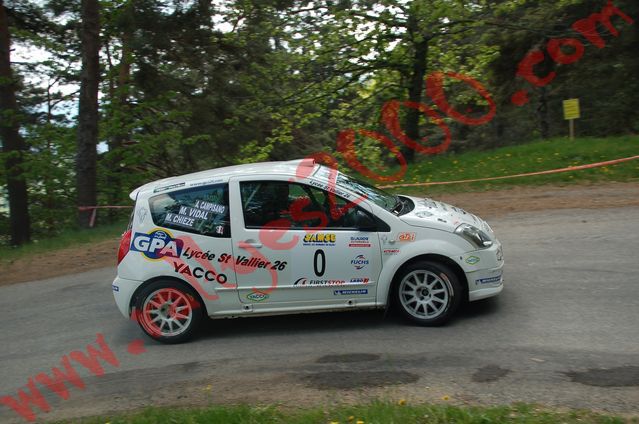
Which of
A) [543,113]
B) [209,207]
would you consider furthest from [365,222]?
[543,113]

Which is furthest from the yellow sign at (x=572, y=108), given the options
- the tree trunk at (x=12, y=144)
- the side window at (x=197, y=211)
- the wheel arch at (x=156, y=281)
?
the tree trunk at (x=12, y=144)

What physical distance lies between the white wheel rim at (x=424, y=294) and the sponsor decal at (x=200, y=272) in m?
1.88

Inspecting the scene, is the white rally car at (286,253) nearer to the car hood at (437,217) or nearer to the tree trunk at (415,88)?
the car hood at (437,217)

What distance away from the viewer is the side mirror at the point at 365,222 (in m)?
6.20

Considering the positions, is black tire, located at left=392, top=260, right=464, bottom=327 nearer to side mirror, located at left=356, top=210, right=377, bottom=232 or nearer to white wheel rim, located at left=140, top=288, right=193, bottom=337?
side mirror, located at left=356, top=210, right=377, bottom=232

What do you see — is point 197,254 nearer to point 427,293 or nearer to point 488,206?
point 427,293

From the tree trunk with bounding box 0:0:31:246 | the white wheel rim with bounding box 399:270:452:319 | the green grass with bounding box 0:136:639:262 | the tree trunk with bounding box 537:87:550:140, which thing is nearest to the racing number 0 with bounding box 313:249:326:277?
the white wheel rim with bounding box 399:270:452:319

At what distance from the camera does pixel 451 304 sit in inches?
241

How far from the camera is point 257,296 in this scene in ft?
21.0

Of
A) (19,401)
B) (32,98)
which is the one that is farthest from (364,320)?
(32,98)

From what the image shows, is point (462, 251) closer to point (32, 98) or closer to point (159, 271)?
point (159, 271)

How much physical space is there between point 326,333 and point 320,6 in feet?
50.2

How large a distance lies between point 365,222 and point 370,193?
625 mm

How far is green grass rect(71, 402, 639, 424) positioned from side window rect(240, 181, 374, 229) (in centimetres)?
208
